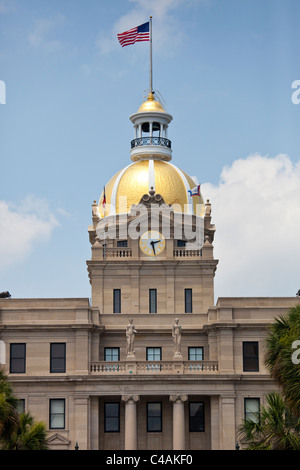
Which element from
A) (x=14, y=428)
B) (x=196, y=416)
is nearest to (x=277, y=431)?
(x=14, y=428)

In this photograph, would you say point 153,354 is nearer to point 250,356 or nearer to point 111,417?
point 111,417

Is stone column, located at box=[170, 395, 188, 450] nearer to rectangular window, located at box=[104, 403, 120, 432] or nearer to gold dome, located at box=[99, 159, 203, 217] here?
rectangular window, located at box=[104, 403, 120, 432]

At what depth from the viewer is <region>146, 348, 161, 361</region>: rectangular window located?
8694 cm

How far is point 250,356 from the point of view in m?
84.1

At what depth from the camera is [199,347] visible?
287 ft

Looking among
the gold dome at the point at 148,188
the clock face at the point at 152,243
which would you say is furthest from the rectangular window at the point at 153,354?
the gold dome at the point at 148,188

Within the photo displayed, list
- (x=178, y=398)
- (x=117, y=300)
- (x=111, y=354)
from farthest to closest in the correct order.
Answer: (x=117, y=300) < (x=111, y=354) < (x=178, y=398)

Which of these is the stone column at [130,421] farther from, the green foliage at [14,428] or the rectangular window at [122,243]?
the rectangular window at [122,243]

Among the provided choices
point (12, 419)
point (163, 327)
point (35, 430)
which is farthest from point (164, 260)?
point (12, 419)

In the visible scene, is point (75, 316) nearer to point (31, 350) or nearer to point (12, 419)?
point (31, 350)

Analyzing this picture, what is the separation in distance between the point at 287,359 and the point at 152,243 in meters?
39.5
